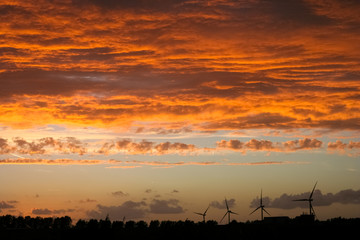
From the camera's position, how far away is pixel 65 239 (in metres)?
191

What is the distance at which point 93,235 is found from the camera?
593ft

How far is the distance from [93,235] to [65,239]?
1674cm
